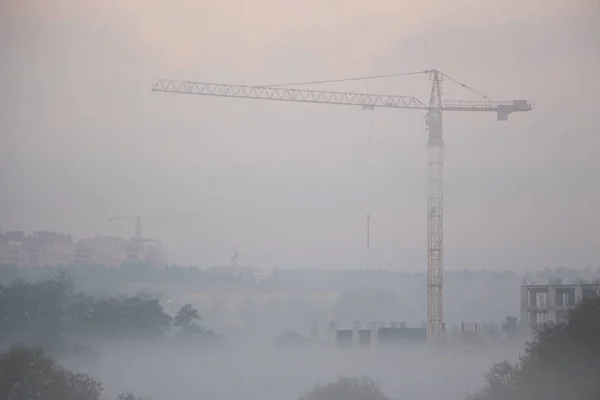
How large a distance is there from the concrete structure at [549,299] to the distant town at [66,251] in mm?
7550

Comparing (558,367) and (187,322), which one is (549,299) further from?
(187,322)

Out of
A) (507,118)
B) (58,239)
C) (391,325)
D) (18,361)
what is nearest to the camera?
(18,361)

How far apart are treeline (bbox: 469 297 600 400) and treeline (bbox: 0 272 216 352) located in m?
5.80

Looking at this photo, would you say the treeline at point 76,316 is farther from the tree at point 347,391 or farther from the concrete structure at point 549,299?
the concrete structure at point 549,299

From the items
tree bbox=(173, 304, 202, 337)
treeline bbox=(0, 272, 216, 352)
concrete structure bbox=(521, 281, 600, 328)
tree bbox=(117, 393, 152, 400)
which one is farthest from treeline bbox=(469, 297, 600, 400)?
treeline bbox=(0, 272, 216, 352)

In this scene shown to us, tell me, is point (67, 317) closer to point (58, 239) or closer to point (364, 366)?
point (58, 239)

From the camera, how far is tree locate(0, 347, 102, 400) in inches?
454

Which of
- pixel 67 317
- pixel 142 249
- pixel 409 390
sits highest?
pixel 142 249

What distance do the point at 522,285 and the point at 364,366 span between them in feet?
16.3

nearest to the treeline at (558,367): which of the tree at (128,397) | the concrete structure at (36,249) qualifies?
the tree at (128,397)

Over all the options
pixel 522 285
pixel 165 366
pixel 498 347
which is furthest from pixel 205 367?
pixel 522 285

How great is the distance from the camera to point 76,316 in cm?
1645

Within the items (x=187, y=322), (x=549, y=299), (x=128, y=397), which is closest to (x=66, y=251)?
(x=187, y=322)

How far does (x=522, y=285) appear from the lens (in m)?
19.2
